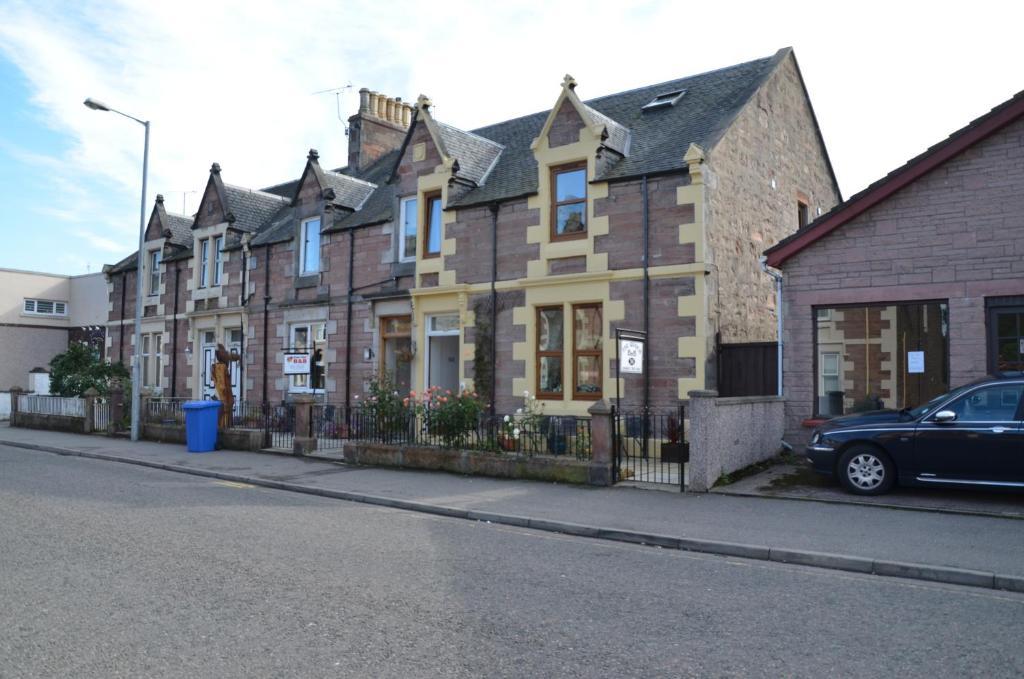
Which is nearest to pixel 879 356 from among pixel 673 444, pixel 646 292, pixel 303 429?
pixel 673 444

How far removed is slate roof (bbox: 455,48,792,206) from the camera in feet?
52.6

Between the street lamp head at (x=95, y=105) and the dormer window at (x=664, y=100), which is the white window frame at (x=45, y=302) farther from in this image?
the dormer window at (x=664, y=100)

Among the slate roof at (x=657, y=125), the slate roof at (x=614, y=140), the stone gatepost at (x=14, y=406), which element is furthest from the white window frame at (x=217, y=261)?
the slate roof at (x=657, y=125)

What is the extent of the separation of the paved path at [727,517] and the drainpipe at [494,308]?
388cm

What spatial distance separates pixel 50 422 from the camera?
81.4 ft

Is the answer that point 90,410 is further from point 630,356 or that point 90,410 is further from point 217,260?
point 630,356

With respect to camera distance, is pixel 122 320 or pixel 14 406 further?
pixel 122 320

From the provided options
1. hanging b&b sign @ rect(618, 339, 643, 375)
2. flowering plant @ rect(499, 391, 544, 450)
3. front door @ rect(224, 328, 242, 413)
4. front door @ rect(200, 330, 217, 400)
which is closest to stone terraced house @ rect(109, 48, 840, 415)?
front door @ rect(224, 328, 242, 413)

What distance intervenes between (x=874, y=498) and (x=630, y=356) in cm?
405

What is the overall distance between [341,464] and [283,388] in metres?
8.22

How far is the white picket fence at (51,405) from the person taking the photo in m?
23.9

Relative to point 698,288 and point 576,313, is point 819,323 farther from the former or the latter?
point 576,313

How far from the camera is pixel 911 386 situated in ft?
44.1

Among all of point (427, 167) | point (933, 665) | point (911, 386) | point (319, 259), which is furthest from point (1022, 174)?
point (319, 259)
